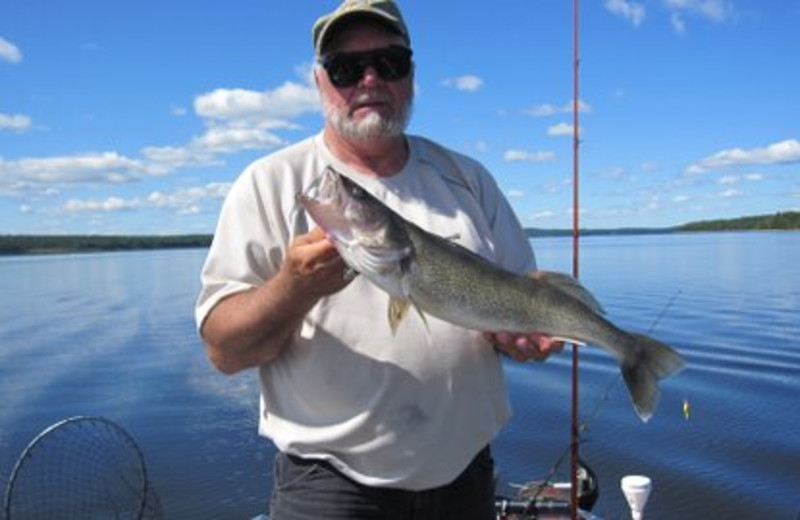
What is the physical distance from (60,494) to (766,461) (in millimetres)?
10227

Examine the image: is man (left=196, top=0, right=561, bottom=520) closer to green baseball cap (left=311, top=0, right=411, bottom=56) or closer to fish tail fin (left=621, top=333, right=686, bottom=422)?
green baseball cap (left=311, top=0, right=411, bottom=56)

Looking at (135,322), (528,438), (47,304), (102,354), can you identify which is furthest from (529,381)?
(47,304)

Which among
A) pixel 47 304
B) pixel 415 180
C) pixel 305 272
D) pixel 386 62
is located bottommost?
pixel 47 304

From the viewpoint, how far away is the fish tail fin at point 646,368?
3.82m

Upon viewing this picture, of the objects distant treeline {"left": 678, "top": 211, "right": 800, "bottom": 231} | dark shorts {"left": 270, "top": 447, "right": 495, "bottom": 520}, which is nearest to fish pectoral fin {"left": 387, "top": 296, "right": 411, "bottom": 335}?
dark shorts {"left": 270, "top": 447, "right": 495, "bottom": 520}

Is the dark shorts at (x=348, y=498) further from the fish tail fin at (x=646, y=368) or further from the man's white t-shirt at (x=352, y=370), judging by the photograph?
the fish tail fin at (x=646, y=368)

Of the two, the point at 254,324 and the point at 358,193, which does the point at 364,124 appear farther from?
the point at 254,324

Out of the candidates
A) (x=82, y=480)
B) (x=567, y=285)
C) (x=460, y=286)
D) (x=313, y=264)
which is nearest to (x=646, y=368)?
(x=567, y=285)

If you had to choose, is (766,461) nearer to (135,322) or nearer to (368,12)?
(368,12)

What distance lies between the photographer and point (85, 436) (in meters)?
9.53

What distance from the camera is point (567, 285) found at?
3.74 m

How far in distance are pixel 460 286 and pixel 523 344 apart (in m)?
0.46

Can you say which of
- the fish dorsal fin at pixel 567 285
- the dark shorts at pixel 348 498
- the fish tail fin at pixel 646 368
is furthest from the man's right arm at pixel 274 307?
the fish tail fin at pixel 646 368

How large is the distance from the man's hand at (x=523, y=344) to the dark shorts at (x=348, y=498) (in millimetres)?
572
